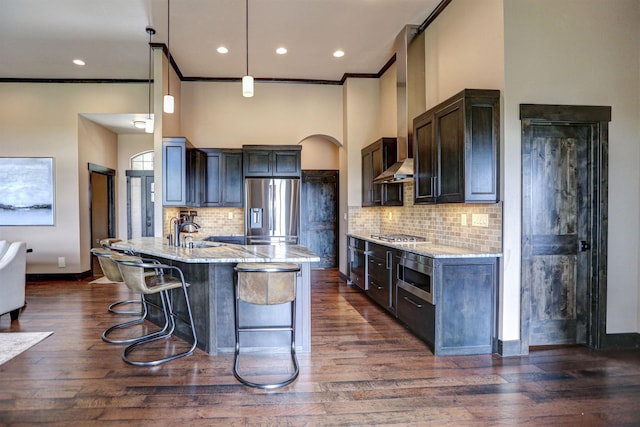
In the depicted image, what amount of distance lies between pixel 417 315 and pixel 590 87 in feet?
8.65

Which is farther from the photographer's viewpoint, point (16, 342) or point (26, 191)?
point (26, 191)

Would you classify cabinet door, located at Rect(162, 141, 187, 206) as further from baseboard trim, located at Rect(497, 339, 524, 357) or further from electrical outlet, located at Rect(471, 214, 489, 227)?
baseboard trim, located at Rect(497, 339, 524, 357)

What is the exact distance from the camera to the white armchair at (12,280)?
3951 mm

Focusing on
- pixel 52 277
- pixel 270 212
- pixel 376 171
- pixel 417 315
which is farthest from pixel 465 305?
pixel 52 277

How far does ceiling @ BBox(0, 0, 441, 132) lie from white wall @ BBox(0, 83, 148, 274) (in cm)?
30

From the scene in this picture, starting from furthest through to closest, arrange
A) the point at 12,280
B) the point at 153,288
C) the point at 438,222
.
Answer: the point at 438,222 → the point at 12,280 → the point at 153,288

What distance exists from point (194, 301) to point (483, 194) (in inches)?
111

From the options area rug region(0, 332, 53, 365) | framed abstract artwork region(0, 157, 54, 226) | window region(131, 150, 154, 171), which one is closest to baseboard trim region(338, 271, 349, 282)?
area rug region(0, 332, 53, 365)

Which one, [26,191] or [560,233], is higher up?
[26,191]

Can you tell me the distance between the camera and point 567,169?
325cm

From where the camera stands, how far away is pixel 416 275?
367 centimetres

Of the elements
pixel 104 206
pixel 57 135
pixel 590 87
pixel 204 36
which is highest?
pixel 204 36

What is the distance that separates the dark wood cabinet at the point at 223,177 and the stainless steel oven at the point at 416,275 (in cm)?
339

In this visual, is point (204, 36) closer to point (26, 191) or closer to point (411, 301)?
point (411, 301)
